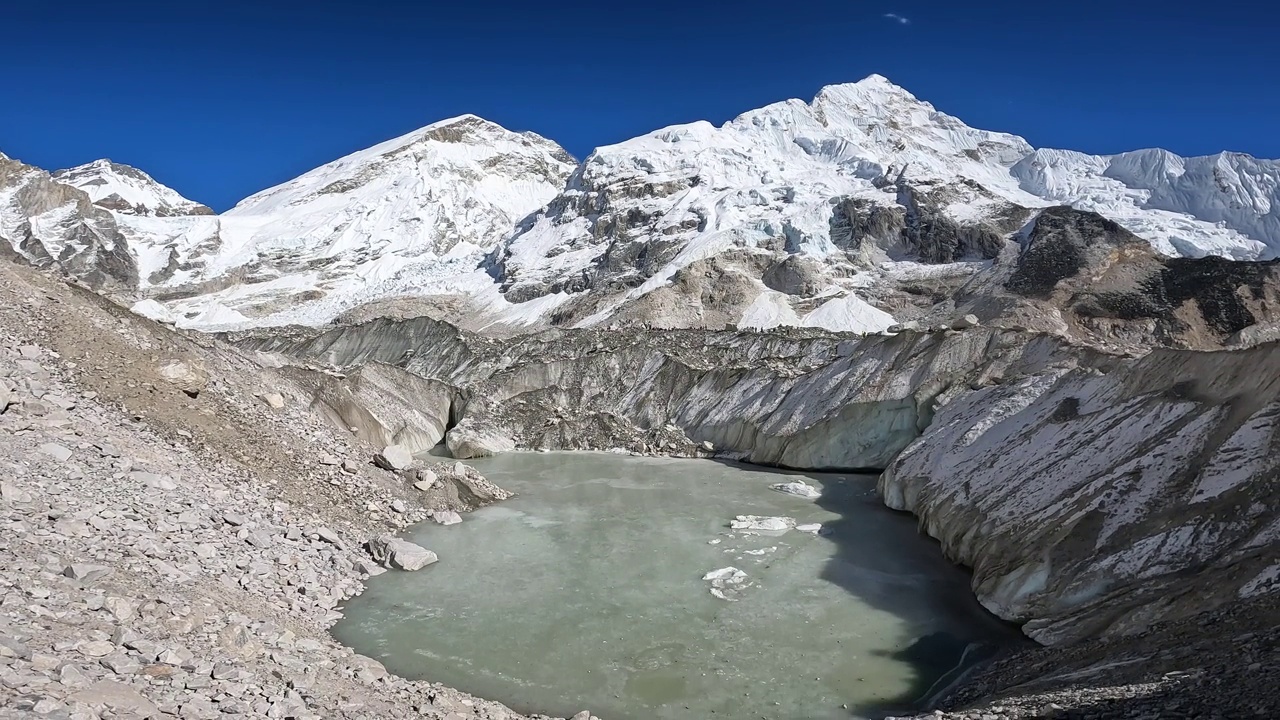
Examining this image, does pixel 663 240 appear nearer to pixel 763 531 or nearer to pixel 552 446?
pixel 552 446

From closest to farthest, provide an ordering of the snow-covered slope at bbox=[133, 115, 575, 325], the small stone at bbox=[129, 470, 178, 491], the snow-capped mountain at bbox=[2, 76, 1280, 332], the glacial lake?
the glacial lake, the small stone at bbox=[129, 470, 178, 491], the snow-capped mountain at bbox=[2, 76, 1280, 332], the snow-covered slope at bbox=[133, 115, 575, 325]

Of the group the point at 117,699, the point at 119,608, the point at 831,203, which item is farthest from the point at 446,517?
the point at 831,203

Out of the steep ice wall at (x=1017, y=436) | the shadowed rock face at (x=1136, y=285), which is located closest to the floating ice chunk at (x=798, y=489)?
the steep ice wall at (x=1017, y=436)

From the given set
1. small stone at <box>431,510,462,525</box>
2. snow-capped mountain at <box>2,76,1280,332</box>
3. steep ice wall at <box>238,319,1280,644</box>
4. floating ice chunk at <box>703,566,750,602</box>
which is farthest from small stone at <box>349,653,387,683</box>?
snow-capped mountain at <box>2,76,1280,332</box>

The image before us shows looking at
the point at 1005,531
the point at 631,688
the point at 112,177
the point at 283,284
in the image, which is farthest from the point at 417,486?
the point at 112,177

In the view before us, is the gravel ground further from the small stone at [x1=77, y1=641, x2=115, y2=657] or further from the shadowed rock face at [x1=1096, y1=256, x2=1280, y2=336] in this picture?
the shadowed rock face at [x1=1096, y1=256, x2=1280, y2=336]

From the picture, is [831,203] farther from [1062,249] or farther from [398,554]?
[398,554]
